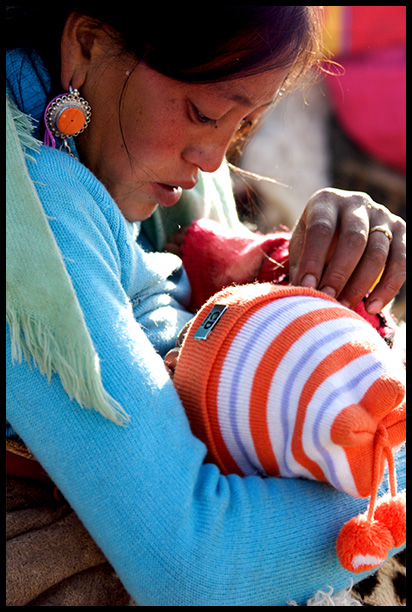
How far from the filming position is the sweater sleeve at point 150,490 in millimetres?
662

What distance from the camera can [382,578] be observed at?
3.11ft

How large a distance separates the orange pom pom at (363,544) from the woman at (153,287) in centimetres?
4

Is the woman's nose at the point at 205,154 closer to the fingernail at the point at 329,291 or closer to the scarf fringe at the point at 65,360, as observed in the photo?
the fingernail at the point at 329,291

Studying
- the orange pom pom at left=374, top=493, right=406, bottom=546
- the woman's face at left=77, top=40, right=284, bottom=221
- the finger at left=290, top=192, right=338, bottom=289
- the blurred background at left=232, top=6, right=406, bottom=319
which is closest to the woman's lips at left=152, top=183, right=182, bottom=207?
the woman's face at left=77, top=40, right=284, bottom=221

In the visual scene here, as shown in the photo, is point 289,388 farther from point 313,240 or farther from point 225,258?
point 225,258

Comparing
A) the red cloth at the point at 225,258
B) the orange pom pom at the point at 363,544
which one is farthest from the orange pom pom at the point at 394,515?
the red cloth at the point at 225,258

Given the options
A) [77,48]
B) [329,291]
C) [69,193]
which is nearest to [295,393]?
[329,291]

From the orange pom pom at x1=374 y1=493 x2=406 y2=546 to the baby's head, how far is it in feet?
0.12

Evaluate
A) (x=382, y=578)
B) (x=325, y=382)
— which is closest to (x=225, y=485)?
(x=325, y=382)

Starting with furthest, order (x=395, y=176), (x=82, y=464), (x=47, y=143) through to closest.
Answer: (x=395, y=176)
(x=47, y=143)
(x=82, y=464)

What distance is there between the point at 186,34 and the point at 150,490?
24.4 inches

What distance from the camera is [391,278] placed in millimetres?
1025

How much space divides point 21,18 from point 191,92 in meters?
0.30
